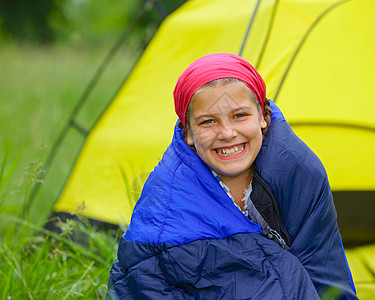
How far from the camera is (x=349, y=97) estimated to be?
2.53 meters

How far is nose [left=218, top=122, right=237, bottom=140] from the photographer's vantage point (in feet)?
5.32

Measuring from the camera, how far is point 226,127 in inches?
64.1

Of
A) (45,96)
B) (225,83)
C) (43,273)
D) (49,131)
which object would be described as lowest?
(43,273)

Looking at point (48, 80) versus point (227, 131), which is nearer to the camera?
point (227, 131)

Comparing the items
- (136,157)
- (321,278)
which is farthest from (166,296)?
(136,157)

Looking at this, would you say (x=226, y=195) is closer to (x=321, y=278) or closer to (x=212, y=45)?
(x=321, y=278)

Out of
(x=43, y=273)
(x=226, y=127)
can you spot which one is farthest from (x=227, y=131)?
(x=43, y=273)

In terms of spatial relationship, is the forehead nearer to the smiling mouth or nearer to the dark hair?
the dark hair

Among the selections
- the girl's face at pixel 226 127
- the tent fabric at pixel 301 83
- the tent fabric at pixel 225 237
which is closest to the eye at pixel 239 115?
the girl's face at pixel 226 127

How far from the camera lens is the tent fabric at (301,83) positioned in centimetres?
253

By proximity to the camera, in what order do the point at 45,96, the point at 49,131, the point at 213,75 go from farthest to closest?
the point at 45,96, the point at 49,131, the point at 213,75

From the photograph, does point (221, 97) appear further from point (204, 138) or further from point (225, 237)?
point (225, 237)

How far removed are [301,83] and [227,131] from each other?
3.36ft

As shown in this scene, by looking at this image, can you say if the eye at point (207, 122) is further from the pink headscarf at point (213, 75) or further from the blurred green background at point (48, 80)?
the blurred green background at point (48, 80)
